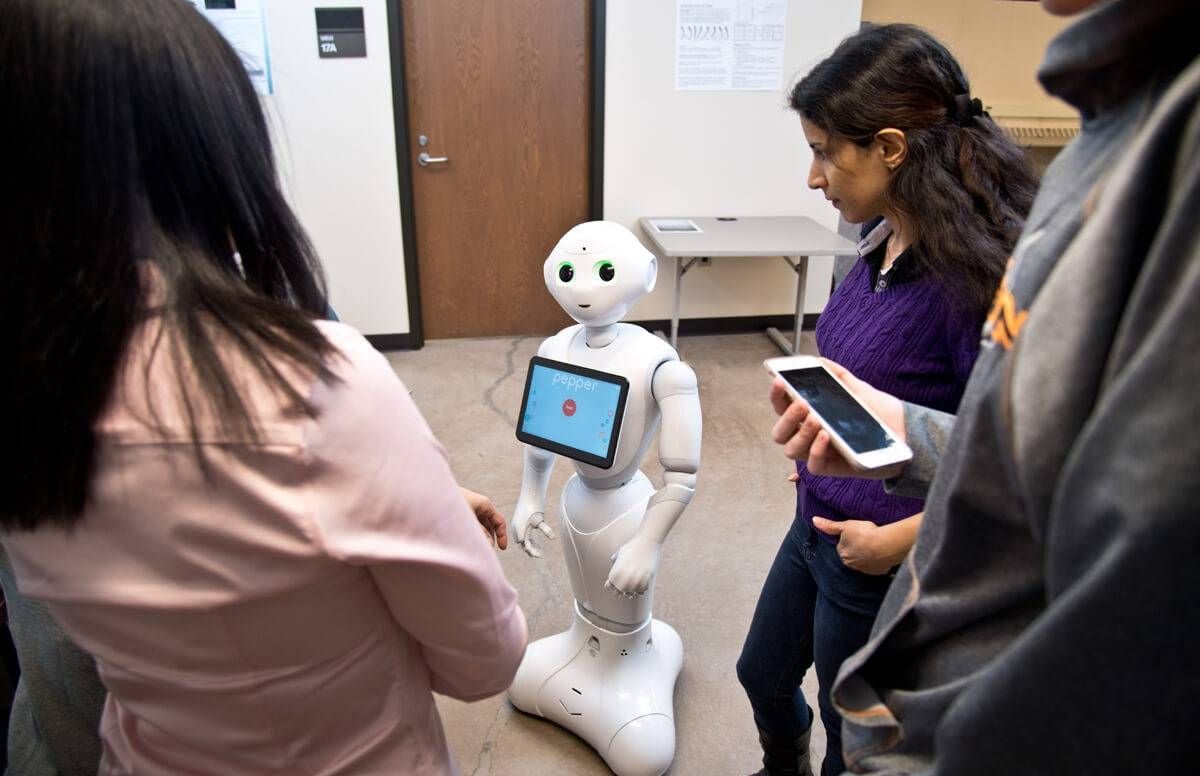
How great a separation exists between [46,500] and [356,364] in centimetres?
24

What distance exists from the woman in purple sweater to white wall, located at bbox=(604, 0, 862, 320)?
2903 millimetres

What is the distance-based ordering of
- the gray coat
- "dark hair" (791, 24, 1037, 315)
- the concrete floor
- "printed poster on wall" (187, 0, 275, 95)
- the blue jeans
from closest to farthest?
1. the gray coat
2. "dark hair" (791, 24, 1037, 315)
3. the blue jeans
4. the concrete floor
5. "printed poster on wall" (187, 0, 275, 95)

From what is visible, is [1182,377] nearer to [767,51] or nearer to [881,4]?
[767,51]

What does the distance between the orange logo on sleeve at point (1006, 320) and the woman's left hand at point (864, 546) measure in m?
0.57

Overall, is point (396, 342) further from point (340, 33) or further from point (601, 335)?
point (601, 335)

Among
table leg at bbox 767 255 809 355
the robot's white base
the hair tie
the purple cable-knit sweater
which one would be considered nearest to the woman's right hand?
the purple cable-knit sweater

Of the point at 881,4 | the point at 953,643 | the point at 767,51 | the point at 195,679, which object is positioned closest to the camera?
the point at 953,643

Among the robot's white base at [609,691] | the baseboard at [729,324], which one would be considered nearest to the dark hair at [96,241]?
the robot's white base at [609,691]

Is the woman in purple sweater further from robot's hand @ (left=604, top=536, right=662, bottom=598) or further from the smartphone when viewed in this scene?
robot's hand @ (left=604, top=536, right=662, bottom=598)

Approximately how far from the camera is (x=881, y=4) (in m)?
4.32

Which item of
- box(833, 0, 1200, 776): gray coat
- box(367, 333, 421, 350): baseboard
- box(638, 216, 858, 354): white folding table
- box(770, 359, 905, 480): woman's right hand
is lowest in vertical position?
box(367, 333, 421, 350): baseboard

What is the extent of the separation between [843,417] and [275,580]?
2.00 ft

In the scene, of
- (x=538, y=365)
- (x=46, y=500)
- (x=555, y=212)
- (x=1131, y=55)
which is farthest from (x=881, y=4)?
(x=46, y=500)

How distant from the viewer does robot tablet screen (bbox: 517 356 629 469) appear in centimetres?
146
